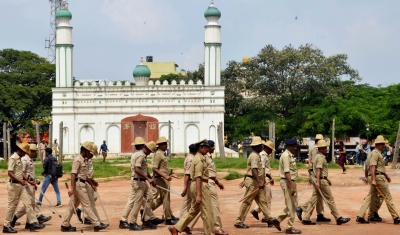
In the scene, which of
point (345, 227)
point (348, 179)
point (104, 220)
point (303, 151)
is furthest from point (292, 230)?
point (303, 151)

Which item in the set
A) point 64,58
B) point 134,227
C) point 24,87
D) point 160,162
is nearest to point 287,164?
point 160,162

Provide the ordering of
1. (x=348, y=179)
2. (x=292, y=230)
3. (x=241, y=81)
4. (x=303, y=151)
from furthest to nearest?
(x=303, y=151), (x=241, y=81), (x=348, y=179), (x=292, y=230)

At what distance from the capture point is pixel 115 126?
151 ft

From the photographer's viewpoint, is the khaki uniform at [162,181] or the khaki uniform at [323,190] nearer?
the khaki uniform at [323,190]

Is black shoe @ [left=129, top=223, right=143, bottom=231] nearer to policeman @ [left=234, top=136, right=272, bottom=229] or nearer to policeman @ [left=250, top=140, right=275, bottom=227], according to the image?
policeman @ [left=234, top=136, right=272, bottom=229]

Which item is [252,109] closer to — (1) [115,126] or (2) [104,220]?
(1) [115,126]

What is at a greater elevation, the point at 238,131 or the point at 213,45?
the point at 213,45

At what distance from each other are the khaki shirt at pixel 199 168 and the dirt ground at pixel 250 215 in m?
1.89

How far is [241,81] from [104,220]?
3661 centimetres

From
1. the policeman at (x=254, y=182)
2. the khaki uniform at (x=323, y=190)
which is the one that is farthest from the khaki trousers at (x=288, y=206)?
the khaki uniform at (x=323, y=190)

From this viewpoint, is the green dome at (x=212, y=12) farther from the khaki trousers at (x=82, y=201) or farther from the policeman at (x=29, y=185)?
the khaki trousers at (x=82, y=201)

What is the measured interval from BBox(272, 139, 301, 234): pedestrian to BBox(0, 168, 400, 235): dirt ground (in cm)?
32

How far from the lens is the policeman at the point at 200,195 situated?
12508 mm

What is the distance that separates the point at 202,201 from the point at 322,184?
11.4ft
